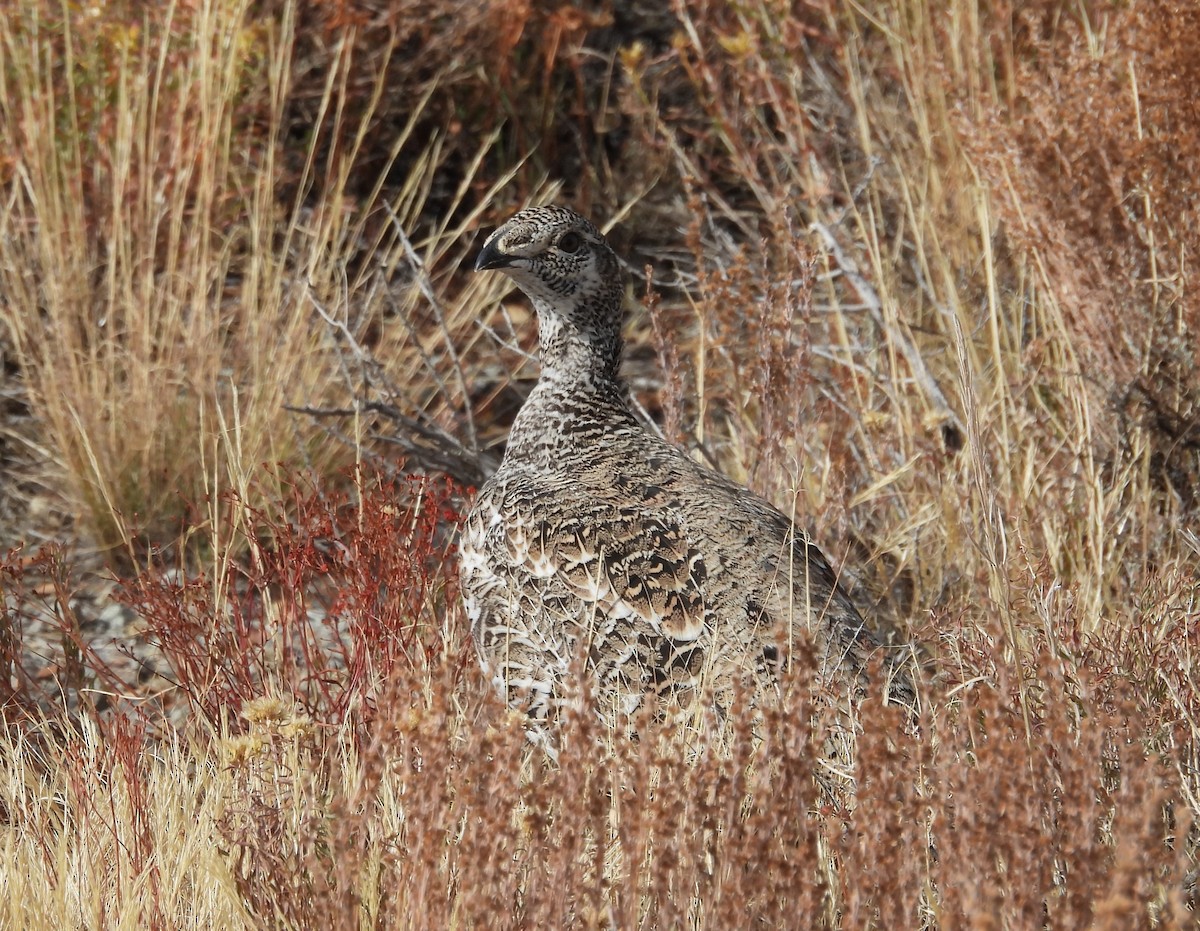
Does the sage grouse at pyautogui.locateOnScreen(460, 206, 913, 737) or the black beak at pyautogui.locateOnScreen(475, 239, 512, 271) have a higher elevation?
the black beak at pyautogui.locateOnScreen(475, 239, 512, 271)

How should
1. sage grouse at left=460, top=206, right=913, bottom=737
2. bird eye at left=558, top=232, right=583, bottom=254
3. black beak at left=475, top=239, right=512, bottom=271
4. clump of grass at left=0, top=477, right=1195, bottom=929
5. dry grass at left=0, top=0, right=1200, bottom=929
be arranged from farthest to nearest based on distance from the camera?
bird eye at left=558, top=232, right=583, bottom=254 < black beak at left=475, top=239, right=512, bottom=271 < sage grouse at left=460, top=206, right=913, bottom=737 < dry grass at left=0, top=0, right=1200, bottom=929 < clump of grass at left=0, top=477, right=1195, bottom=929

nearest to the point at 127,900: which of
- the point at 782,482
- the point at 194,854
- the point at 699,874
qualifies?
the point at 194,854

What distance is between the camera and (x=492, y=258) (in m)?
3.92

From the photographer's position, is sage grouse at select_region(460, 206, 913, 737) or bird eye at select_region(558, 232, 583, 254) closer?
sage grouse at select_region(460, 206, 913, 737)

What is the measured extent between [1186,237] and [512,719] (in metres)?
2.78

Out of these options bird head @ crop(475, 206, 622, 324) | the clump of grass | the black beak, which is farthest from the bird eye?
the clump of grass

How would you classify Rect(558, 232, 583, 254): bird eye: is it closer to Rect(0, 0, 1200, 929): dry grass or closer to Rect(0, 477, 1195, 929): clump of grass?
Rect(0, 0, 1200, 929): dry grass

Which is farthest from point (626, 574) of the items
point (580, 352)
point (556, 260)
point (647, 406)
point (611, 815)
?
point (647, 406)

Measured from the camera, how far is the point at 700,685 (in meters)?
3.18

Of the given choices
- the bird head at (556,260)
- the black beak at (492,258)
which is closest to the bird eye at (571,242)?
the bird head at (556,260)

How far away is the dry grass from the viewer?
2.40 metres

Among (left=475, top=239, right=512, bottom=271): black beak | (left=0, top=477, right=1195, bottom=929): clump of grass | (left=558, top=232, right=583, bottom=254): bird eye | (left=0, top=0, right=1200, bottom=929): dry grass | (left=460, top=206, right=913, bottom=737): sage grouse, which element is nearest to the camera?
(left=0, top=477, right=1195, bottom=929): clump of grass

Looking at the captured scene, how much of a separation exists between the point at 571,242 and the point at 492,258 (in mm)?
254

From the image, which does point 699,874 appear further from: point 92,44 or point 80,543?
point 92,44
